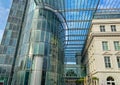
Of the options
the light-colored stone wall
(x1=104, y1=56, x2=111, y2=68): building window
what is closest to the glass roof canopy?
the light-colored stone wall

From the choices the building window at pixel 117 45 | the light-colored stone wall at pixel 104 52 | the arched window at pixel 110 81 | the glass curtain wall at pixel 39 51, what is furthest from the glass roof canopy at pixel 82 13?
the arched window at pixel 110 81

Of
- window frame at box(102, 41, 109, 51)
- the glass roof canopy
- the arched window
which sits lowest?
the arched window

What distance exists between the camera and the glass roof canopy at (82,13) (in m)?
27.8

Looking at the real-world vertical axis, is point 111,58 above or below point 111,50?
below

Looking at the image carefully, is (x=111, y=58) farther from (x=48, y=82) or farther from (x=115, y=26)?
(x=48, y=82)

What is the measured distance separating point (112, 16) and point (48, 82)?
20.8 metres

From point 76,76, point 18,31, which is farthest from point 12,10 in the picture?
point 76,76

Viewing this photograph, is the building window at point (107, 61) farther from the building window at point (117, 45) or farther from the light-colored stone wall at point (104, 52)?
the building window at point (117, 45)

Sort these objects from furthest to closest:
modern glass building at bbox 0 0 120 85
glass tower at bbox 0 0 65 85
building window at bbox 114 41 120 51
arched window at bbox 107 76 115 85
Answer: building window at bbox 114 41 120 51
arched window at bbox 107 76 115 85
modern glass building at bbox 0 0 120 85
glass tower at bbox 0 0 65 85

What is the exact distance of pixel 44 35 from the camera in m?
24.9

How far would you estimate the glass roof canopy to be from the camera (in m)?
27.8

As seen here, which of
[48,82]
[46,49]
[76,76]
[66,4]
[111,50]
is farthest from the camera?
[76,76]

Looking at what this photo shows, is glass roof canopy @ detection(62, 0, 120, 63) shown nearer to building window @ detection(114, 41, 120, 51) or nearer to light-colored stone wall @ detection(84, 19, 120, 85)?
light-colored stone wall @ detection(84, 19, 120, 85)

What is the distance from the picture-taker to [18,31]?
39656 millimetres
